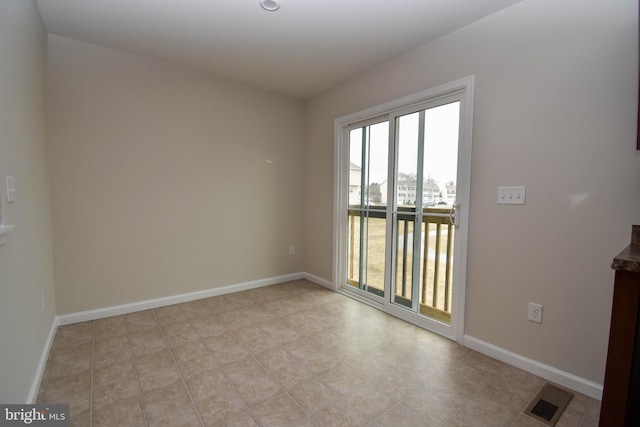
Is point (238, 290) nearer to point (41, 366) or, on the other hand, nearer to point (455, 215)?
point (41, 366)

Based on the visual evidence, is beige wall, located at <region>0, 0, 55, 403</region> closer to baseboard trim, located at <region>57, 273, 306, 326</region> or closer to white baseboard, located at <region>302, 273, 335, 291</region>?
baseboard trim, located at <region>57, 273, 306, 326</region>

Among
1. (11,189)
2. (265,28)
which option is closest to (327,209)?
(265,28)

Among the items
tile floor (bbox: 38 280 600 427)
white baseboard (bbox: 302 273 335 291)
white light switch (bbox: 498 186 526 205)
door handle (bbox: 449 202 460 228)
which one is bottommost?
tile floor (bbox: 38 280 600 427)

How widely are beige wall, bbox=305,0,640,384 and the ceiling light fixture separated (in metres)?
1.31

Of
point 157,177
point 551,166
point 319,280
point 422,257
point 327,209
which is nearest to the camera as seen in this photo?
point 551,166

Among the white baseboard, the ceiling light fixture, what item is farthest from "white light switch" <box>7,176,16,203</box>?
the white baseboard

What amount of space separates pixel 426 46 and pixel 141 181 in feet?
9.49

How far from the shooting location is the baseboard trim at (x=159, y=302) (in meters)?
2.58

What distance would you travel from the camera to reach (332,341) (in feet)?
7.58

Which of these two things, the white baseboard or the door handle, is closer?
the door handle

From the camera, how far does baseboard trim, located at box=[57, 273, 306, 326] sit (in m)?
2.58

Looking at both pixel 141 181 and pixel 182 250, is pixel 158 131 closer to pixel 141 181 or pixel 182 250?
pixel 141 181

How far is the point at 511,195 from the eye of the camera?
6.50 feet

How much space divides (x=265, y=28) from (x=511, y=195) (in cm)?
221
